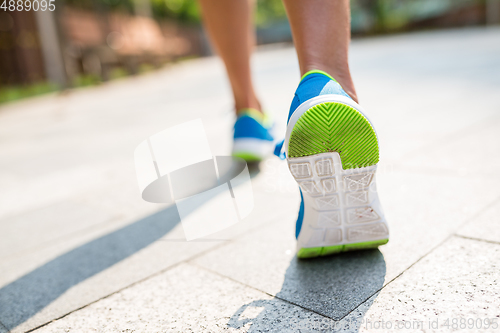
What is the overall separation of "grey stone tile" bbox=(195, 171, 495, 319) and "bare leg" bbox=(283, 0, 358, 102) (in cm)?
37

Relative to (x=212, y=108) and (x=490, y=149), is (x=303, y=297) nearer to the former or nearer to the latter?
(x=490, y=149)

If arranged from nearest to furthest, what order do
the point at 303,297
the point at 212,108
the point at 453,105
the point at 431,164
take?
the point at 303,297 < the point at 431,164 < the point at 453,105 < the point at 212,108

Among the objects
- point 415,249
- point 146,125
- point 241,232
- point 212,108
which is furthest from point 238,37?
point 212,108

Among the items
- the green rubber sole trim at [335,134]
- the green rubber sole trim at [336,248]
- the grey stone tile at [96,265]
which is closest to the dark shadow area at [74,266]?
the grey stone tile at [96,265]

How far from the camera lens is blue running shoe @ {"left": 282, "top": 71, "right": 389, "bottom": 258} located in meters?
0.90

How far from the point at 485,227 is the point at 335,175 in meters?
0.45

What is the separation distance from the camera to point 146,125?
3.80 meters

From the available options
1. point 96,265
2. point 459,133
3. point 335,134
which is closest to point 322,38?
point 335,134

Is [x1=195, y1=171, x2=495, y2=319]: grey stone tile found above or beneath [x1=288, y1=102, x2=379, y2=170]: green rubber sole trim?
beneath

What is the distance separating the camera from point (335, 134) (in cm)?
90

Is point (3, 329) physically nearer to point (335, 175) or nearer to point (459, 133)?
point (335, 175)

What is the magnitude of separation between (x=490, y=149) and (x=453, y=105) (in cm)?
129

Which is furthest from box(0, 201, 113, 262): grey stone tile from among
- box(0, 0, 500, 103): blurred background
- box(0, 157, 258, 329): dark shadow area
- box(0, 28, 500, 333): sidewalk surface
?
box(0, 0, 500, 103): blurred background

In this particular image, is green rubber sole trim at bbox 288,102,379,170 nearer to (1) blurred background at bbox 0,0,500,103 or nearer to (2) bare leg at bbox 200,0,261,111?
(2) bare leg at bbox 200,0,261,111
